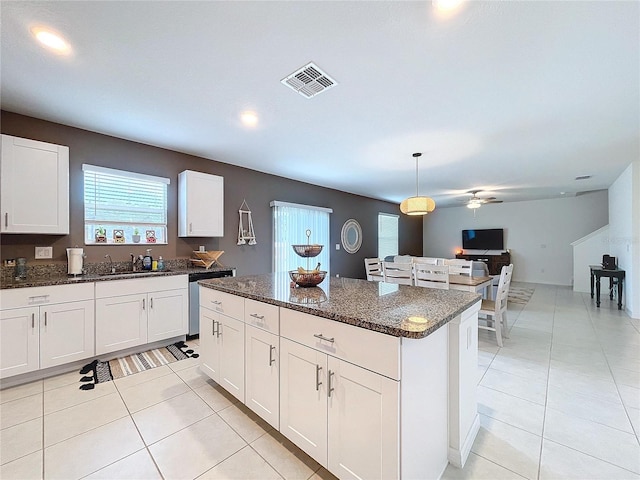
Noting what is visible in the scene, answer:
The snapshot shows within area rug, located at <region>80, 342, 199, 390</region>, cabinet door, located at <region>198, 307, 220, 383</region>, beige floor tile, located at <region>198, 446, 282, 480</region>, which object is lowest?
area rug, located at <region>80, 342, 199, 390</region>

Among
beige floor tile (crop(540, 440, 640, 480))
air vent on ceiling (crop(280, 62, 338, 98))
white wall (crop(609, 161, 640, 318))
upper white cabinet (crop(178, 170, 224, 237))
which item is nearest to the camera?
beige floor tile (crop(540, 440, 640, 480))

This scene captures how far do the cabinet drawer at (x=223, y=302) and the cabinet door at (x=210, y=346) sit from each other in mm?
63

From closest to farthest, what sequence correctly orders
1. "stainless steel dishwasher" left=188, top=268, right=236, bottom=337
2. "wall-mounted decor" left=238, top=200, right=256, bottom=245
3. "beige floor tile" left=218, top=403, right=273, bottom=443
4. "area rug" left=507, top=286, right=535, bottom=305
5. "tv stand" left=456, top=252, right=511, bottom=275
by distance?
"beige floor tile" left=218, top=403, right=273, bottom=443 → "stainless steel dishwasher" left=188, top=268, right=236, bottom=337 → "wall-mounted decor" left=238, top=200, right=256, bottom=245 → "area rug" left=507, top=286, right=535, bottom=305 → "tv stand" left=456, top=252, right=511, bottom=275

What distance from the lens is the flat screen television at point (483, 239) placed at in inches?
342

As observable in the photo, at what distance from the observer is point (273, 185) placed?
517cm

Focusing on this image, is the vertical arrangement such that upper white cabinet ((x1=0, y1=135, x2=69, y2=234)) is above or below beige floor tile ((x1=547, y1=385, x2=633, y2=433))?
above

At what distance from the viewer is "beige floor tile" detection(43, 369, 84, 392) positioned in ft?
7.98

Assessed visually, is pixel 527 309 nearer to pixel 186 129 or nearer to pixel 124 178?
pixel 186 129

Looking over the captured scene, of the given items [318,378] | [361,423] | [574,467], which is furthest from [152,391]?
[574,467]

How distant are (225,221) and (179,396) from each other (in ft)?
8.98

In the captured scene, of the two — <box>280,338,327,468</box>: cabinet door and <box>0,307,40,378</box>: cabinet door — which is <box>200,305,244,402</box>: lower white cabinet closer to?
<box>280,338,327,468</box>: cabinet door

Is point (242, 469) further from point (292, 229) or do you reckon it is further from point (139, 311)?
point (292, 229)

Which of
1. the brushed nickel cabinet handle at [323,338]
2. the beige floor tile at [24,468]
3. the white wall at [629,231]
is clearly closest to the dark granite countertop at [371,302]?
the brushed nickel cabinet handle at [323,338]

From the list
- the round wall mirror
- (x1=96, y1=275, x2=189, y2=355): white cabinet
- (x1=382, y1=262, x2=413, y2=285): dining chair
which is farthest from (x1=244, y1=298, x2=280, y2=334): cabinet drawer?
the round wall mirror
